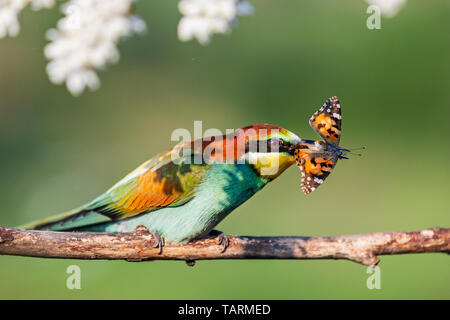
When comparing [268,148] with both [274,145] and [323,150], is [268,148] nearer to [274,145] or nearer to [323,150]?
[274,145]

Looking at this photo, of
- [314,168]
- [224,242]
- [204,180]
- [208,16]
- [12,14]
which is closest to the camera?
[208,16]

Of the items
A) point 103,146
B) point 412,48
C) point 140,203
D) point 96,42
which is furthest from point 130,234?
point 412,48

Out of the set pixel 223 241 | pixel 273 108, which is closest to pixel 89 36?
pixel 223 241

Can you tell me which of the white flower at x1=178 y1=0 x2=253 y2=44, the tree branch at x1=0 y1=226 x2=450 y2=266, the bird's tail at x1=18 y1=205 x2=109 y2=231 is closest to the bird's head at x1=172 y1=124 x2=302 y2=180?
the tree branch at x1=0 y1=226 x2=450 y2=266

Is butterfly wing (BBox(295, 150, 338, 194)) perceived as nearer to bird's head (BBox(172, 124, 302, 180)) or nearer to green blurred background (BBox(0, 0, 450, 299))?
bird's head (BBox(172, 124, 302, 180))

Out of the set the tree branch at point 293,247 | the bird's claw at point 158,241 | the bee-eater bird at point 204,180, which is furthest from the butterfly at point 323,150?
the bird's claw at point 158,241

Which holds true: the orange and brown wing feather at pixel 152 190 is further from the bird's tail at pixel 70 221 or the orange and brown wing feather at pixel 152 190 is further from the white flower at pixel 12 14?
the white flower at pixel 12 14
